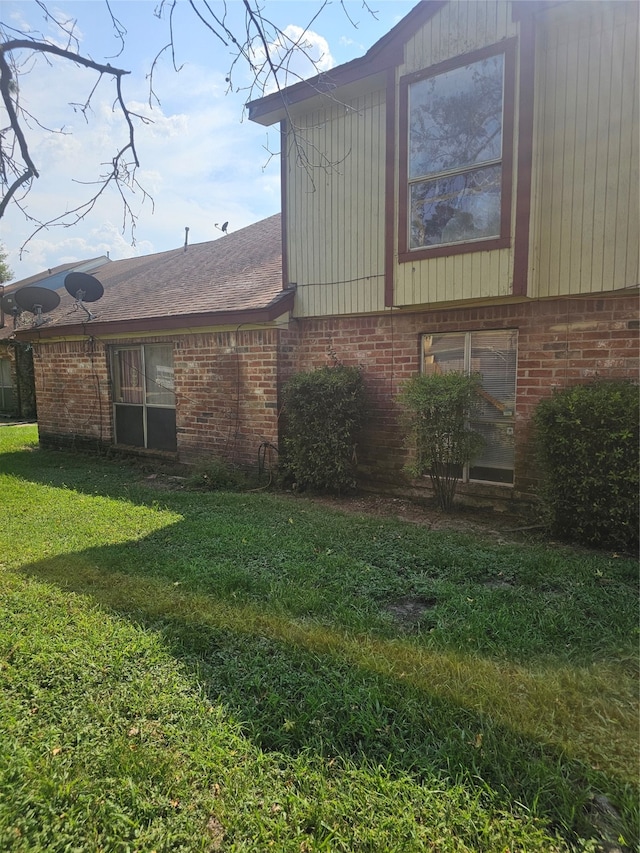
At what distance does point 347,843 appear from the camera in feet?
5.94

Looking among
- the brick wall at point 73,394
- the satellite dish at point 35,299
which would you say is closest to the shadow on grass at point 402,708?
the brick wall at point 73,394

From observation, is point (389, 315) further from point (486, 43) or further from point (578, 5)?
point (578, 5)

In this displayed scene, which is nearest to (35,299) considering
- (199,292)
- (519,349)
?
(199,292)

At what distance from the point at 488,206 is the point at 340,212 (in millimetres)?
2141

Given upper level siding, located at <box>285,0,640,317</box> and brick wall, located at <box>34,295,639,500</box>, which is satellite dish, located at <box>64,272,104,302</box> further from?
upper level siding, located at <box>285,0,640,317</box>

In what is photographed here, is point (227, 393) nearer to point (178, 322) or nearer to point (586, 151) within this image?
point (178, 322)

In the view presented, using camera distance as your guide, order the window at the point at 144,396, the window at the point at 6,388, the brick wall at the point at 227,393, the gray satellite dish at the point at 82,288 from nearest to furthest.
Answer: the brick wall at the point at 227,393 → the window at the point at 144,396 → the gray satellite dish at the point at 82,288 → the window at the point at 6,388

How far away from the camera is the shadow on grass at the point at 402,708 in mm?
2062

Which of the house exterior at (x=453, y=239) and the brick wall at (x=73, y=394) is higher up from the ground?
the house exterior at (x=453, y=239)

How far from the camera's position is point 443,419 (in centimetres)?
572

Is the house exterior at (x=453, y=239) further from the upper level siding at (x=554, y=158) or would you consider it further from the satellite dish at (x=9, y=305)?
the satellite dish at (x=9, y=305)

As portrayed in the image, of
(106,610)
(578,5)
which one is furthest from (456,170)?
(106,610)

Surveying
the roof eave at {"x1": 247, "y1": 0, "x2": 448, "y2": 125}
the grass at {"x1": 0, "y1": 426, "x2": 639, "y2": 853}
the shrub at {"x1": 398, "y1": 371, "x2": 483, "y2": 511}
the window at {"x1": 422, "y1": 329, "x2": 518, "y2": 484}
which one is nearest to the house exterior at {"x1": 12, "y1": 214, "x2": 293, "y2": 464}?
the shrub at {"x1": 398, "y1": 371, "x2": 483, "y2": 511}

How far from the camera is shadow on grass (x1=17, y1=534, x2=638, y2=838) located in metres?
2.06
